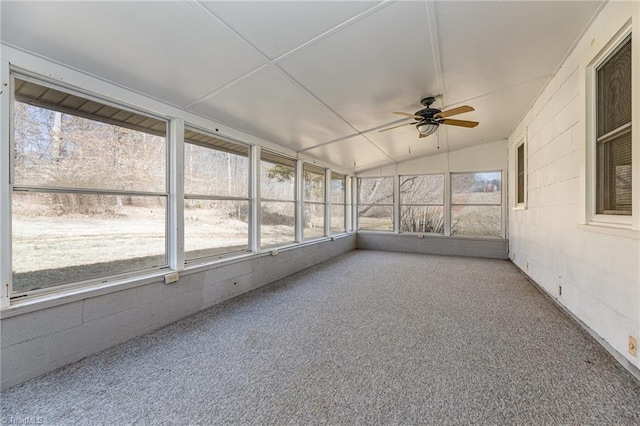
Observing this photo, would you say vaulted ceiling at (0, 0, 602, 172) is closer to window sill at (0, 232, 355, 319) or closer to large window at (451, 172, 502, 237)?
window sill at (0, 232, 355, 319)

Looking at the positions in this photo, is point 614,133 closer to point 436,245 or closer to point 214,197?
point 214,197

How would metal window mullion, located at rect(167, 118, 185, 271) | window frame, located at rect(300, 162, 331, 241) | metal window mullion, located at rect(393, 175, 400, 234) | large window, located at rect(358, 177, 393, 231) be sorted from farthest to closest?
large window, located at rect(358, 177, 393, 231) < metal window mullion, located at rect(393, 175, 400, 234) < window frame, located at rect(300, 162, 331, 241) < metal window mullion, located at rect(167, 118, 185, 271)

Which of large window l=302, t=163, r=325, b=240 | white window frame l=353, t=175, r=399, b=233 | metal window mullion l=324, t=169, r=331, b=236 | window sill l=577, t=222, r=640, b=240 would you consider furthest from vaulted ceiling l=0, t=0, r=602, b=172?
white window frame l=353, t=175, r=399, b=233

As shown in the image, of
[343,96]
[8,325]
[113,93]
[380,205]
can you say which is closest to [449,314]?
[343,96]

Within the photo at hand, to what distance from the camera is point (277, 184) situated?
15.7 ft

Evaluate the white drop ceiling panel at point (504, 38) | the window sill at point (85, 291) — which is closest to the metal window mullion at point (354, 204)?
the white drop ceiling panel at point (504, 38)

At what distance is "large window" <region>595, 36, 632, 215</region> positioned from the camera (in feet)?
6.52

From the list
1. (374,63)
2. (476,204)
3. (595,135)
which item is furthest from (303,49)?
(476,204)

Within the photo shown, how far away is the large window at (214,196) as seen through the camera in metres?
3.18

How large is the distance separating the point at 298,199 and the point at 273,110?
87.8 inches

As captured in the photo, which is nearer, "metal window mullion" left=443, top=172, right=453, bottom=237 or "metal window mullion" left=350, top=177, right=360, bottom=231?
"metal window mullion" left=443, top=172, right=453, bottom=237

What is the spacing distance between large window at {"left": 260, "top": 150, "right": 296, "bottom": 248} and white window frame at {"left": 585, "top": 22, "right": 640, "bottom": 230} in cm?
403

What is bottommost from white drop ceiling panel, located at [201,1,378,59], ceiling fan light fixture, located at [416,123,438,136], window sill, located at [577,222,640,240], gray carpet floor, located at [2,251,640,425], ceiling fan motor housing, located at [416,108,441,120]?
gray carpet floor, located at [2,251,640,425]

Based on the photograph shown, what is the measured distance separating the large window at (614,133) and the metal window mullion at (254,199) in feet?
13.1
